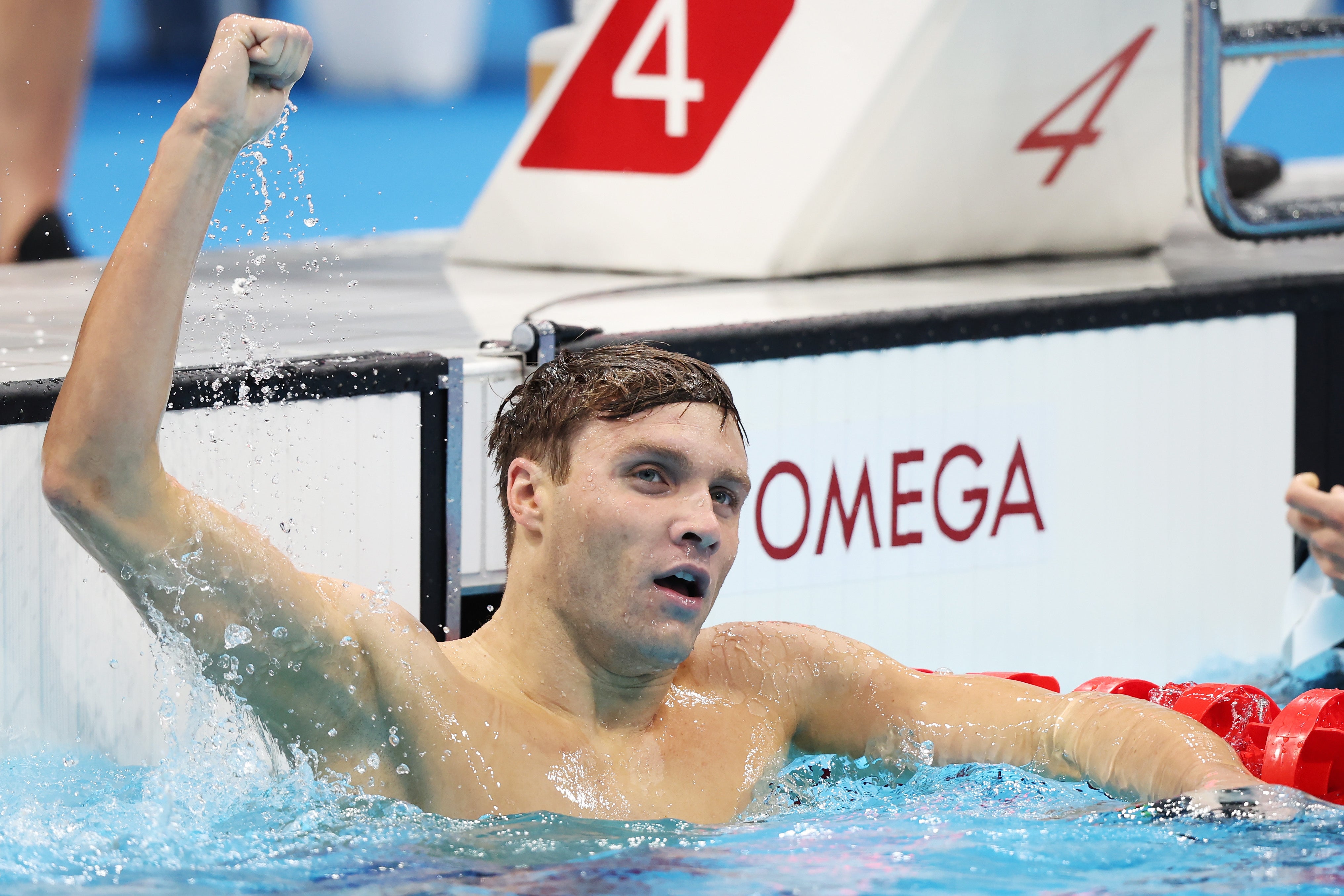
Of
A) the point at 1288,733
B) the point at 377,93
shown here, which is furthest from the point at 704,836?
the point at 377,93

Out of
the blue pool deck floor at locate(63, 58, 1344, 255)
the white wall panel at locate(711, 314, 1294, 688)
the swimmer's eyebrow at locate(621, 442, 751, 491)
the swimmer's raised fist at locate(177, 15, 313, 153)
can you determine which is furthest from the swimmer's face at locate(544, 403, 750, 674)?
the blue pool deck floor at locate(63, 58, 1344, 255)

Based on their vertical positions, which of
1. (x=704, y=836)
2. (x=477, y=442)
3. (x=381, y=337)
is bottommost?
(x=704, y=836)

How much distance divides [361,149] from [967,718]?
6.28 m

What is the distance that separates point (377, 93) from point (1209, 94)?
4656 mm

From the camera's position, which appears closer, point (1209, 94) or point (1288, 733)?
point (1288, 733)

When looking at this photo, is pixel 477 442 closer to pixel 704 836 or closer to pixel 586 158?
pixel 704 836

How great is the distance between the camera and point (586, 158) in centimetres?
371

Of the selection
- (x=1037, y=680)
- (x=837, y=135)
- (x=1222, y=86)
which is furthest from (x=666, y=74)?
(x=1037, y=680)

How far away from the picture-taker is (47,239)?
4.66 metres

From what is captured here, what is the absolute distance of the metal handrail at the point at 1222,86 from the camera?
10.9 feet

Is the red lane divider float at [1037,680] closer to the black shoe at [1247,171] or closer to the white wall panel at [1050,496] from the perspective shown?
the white wall panel at [1050,496]

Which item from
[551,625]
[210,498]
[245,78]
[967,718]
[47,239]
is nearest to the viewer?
[245,78]

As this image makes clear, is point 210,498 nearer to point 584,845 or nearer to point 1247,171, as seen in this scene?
point 584,845

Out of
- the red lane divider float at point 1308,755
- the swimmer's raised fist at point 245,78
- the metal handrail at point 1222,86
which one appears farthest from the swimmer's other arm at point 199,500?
the metal handrail at point 1222,86
